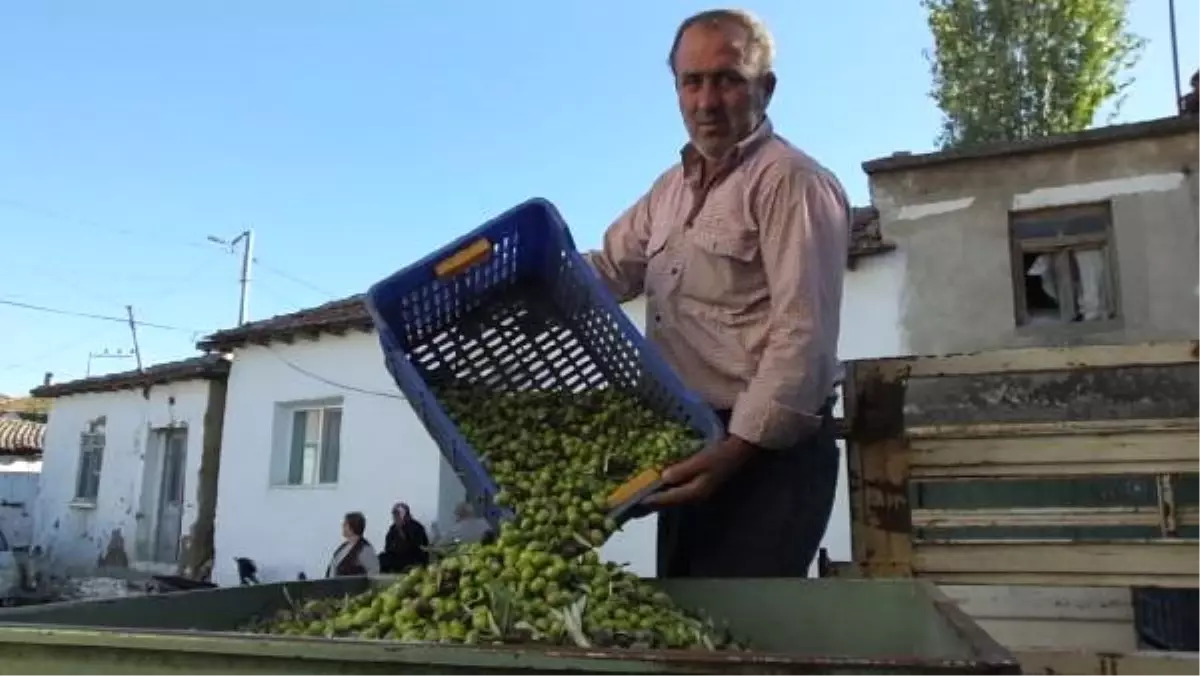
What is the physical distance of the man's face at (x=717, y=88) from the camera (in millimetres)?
2346

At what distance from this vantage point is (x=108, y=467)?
15930mm

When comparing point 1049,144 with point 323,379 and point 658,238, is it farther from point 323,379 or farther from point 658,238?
point 323,379

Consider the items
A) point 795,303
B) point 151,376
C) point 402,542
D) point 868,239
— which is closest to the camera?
point 795,303

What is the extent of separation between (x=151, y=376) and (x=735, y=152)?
14.2m

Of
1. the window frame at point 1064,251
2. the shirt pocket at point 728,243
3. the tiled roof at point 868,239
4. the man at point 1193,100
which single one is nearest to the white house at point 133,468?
the tiled roof at point 868,239

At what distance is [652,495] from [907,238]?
23.2 ft

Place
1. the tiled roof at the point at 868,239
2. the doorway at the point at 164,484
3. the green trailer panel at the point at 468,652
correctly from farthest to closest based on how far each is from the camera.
Answer: the doorway at the point at 164,484
the tiled roof at the point at 868,239
the green trailer panel at the point at 468,652

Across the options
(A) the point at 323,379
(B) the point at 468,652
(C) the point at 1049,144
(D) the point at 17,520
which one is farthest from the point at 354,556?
(D) the point at 17,520

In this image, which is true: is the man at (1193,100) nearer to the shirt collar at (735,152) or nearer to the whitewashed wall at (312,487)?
the shirt collar at (735,152)

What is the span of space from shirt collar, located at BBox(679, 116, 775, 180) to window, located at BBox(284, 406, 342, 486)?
10233 mm

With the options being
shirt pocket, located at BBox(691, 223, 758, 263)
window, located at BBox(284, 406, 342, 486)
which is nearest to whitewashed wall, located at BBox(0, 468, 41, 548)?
window, located at BBox(284, 406, 342, 486)

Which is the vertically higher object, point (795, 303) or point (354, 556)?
point (795, 303)

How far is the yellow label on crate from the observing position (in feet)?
6.40

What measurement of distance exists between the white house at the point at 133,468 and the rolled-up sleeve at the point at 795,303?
42.3 feet
